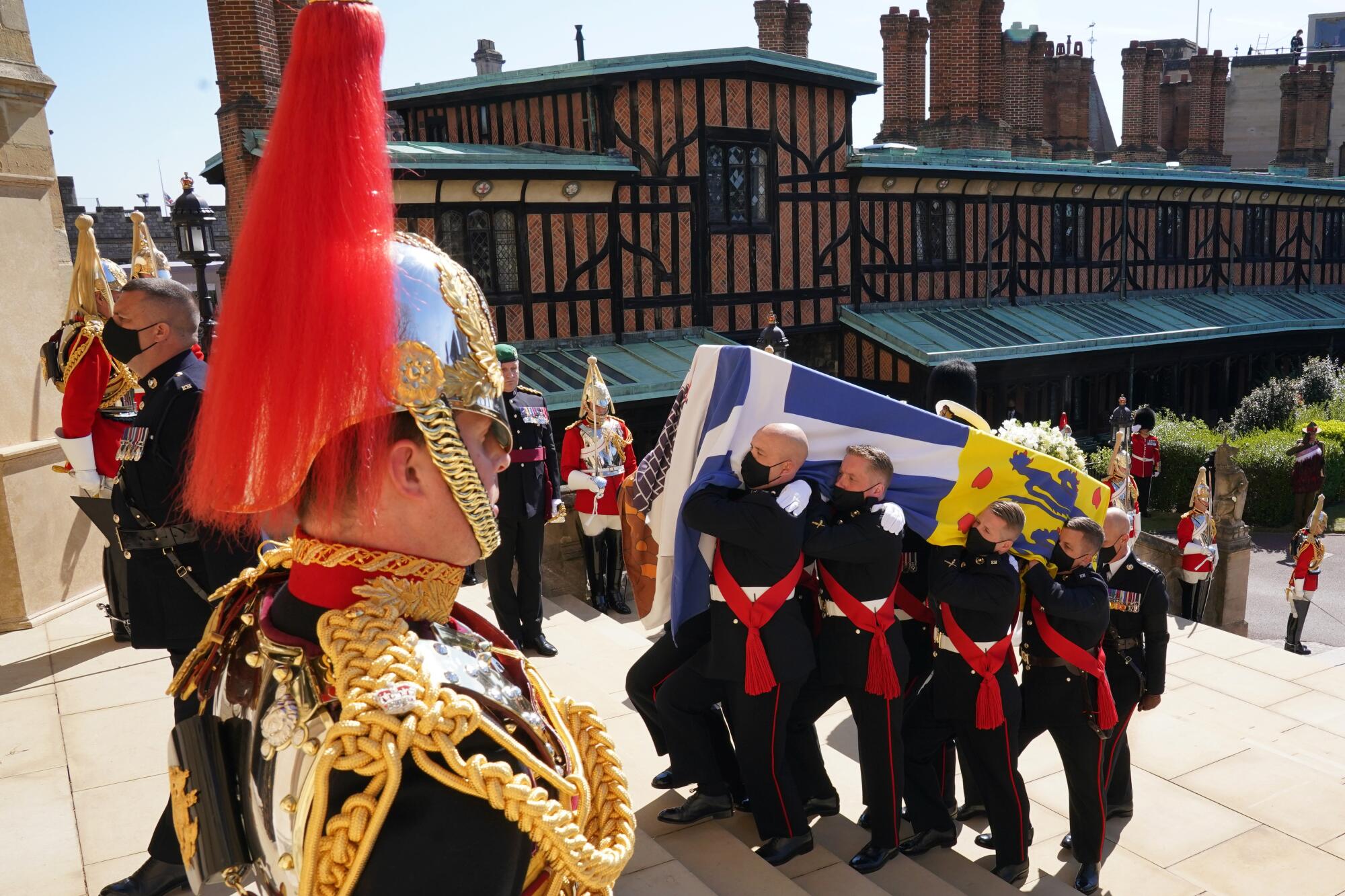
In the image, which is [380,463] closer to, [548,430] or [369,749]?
[369,749]

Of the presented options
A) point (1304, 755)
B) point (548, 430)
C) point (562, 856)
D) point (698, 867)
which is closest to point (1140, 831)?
point (1304, 755)

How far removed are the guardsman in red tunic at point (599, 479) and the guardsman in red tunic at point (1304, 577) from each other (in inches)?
289

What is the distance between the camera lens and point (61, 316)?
7273 mm

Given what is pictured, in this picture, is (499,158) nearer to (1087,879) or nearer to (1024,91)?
(1087,879)

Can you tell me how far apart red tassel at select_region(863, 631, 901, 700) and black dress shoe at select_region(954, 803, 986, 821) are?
139 centimetres

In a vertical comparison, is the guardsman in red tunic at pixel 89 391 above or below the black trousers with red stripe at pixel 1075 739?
above

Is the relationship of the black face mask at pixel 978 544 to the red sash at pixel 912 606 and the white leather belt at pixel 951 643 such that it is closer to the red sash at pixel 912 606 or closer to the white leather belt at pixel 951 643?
the white leather belt at pixel 951 643

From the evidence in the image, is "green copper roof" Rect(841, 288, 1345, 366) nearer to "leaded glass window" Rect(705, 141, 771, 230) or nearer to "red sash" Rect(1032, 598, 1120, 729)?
"leaded glass window" Rect(705, 141, 771, 230)

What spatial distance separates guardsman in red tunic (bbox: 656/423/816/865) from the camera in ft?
14.3

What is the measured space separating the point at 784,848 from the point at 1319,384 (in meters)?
22.9

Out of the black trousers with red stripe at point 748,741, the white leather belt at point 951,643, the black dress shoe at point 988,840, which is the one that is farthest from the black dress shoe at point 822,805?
the white leather belt at point 951,643

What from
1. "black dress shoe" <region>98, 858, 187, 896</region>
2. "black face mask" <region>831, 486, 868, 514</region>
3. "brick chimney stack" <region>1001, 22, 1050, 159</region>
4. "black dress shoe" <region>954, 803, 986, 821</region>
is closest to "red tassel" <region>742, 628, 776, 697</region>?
"black face mask" <region>831, 486, 868, 514</region>

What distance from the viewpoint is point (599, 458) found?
8.50 m

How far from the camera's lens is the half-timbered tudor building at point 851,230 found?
48.5 feet
